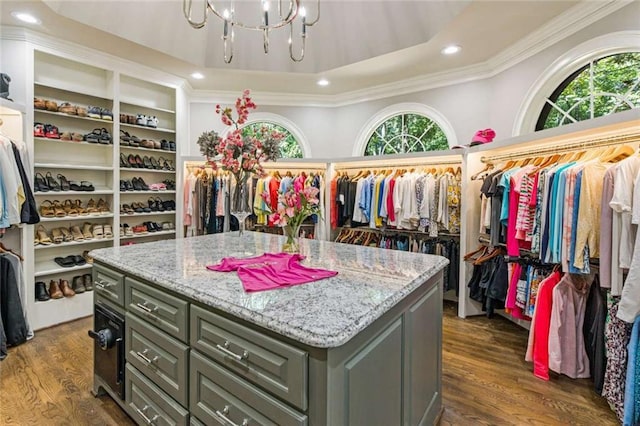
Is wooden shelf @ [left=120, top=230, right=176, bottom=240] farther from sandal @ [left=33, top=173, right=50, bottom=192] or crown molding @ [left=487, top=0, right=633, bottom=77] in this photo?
crown molding @ [left=487, top=0, right=633, bottom=77]

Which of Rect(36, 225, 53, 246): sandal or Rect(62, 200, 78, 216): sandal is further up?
Rect(62, 200, 78, 216): sandal

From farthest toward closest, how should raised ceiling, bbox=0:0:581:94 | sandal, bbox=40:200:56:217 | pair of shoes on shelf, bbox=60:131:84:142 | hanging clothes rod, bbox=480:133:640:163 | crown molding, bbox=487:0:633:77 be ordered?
1. pair of shoes on shelf, bbox=60:131:84:142
2. sandal, bbox=40:200:56:217
3. raised ceiling, bbox=0:0:581:94
4. crown molding, bbox=487:0:633:77
5. hanging clothes rod, bbox=480:133:640:163

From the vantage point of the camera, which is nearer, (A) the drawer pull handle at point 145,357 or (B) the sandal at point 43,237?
(A) the drawer pull handle at point 145,357

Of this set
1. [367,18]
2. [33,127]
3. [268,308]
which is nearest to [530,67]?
[367,18]

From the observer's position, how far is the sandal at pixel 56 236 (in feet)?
11.2

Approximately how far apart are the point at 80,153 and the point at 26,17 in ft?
4.58

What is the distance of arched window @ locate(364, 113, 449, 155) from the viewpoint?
4.66 meters

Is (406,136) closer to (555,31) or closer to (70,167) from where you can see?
(555,31)

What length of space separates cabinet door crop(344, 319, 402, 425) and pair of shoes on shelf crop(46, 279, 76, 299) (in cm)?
353

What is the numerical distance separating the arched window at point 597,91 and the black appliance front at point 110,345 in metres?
4.10

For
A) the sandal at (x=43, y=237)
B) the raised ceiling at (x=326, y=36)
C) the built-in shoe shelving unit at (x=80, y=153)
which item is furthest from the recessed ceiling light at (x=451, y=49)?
the sandal at (x=43, y=237)

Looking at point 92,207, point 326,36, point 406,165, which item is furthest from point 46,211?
point 406,165

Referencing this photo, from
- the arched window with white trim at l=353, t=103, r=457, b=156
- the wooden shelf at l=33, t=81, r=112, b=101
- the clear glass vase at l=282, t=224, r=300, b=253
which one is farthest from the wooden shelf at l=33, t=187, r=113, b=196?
the arched window with white trim at l=353, t=103, r=457, b=156

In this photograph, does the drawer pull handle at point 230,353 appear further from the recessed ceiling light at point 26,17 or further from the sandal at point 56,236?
the recessed ceiling light at point 26,17
